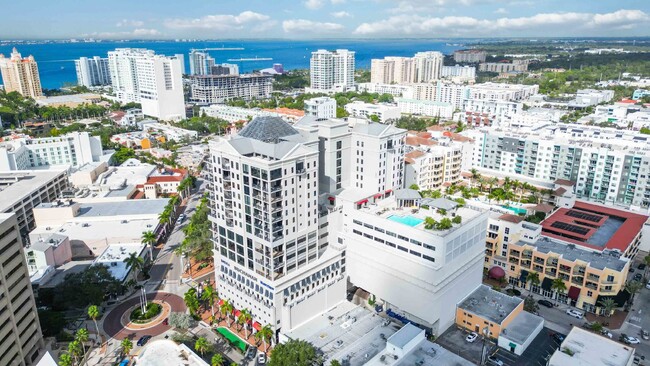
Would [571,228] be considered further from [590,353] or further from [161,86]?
[161,86]

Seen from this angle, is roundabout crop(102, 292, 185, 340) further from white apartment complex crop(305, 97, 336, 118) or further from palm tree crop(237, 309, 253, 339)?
white apartment complex crop(305, 97, 336, 118)

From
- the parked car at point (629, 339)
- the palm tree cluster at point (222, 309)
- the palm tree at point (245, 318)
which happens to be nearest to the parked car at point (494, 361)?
the parked car at point (629, 339)

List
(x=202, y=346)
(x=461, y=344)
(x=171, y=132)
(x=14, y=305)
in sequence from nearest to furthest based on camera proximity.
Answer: (x=14, y=305) < (x=202, y=346) < (x=461, y=344) < (x=171, y=132)

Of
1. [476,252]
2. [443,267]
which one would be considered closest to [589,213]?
[476,252]

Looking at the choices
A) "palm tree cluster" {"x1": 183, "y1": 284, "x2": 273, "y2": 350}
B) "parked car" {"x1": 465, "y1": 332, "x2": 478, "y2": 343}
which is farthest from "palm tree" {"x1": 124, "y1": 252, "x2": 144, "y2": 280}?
"parked car" {"x1": 465, "y1": 332, "x2": 478, "y2": 343}

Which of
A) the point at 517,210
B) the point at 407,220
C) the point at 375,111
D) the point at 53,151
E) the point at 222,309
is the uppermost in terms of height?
the point at 407,220

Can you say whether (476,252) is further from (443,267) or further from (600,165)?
(600,165)

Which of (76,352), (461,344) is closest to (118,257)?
(76,352)

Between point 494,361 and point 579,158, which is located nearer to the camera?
point 494,361
